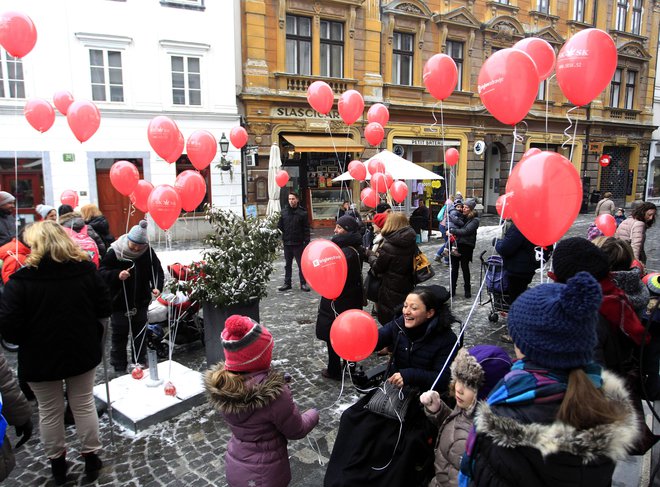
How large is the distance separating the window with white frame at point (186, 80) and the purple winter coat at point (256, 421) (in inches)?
540

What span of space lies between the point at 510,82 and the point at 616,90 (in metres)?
26.1

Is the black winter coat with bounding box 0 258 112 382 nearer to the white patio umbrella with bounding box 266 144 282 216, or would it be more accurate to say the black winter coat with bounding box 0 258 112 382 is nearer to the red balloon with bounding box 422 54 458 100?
the red balloon with bounding box 422 54 458 100

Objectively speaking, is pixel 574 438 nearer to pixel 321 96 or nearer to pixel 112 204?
pixel 321 96

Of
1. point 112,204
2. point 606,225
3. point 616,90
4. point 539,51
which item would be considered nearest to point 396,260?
point 539,51

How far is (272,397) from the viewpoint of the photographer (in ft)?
7.24

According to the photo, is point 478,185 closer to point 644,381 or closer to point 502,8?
point 502,8

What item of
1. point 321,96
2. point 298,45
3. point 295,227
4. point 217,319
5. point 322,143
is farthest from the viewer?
point 298,45

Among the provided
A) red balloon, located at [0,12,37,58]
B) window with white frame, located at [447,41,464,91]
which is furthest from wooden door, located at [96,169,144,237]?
window with white frame, located at [447,41,464,91]

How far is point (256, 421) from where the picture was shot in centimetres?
224

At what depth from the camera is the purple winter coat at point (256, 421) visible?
218cm

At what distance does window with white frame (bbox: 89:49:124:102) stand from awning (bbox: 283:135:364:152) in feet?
18.0

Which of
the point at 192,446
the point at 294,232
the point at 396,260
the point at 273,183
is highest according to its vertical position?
the point at 273,183

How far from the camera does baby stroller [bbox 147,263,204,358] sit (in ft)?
16.2

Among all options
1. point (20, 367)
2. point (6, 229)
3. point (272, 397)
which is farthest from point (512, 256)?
point (6, 229)
